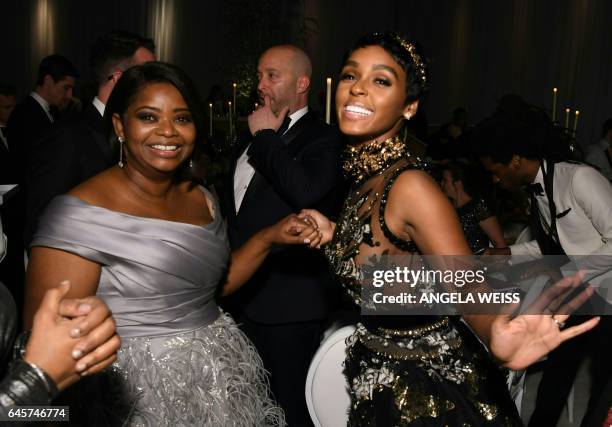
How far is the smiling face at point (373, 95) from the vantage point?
1.79m

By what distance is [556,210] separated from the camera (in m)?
2.82

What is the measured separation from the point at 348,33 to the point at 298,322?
959 centimetres

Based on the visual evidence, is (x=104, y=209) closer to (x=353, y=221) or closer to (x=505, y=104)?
(x=353, y=221)

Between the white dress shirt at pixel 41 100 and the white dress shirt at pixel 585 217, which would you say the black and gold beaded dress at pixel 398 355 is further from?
the white dress shirt at pixel 41 100

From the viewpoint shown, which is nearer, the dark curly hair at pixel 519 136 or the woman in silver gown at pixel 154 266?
the woman in silver gown at pixel 154 266

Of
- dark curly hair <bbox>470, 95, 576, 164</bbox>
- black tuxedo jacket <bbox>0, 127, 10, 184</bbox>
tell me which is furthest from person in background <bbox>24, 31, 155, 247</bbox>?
black tuxedo jacket <bbox>0, 127, 10, 184</bbox>

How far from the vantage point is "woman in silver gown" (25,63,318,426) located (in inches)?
67.4

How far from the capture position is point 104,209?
1.76 metres

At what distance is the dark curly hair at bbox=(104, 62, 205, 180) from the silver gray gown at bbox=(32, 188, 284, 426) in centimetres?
31

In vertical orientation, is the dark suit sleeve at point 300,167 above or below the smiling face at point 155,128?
below

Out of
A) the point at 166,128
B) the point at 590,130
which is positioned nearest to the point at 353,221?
the point at 166,128

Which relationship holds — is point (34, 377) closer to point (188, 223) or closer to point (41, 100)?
point (188, 223)

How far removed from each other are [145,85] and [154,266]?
0.51 metres

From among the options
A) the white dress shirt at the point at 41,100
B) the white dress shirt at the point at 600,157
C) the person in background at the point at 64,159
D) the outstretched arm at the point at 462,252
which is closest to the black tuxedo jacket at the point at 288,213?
the person in background at the point at 64,159
